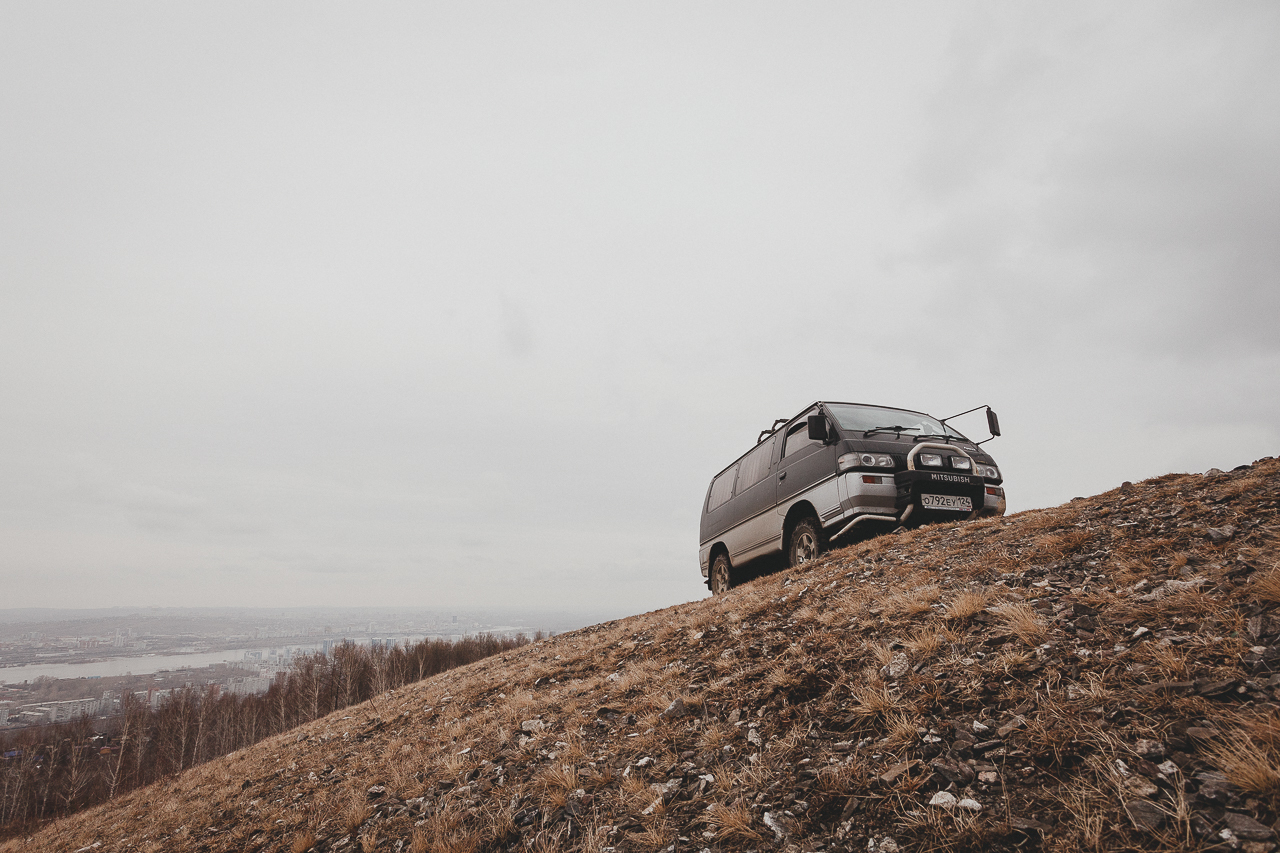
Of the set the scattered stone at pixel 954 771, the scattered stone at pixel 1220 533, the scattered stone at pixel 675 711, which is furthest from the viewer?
the scattered stone at pixel 675 711

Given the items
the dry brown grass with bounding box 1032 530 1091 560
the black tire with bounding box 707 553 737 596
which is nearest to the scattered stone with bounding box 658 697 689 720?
the dry brown grass with bounding box 1032 530 1091 560

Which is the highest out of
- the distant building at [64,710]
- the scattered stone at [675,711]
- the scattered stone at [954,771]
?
the scattered stone at [954,771]

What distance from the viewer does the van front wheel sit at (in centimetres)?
903

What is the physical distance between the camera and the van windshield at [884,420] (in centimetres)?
895

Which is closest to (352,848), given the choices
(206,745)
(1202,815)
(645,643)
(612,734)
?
(612,734)

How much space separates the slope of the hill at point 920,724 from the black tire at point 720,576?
4637 millimetres

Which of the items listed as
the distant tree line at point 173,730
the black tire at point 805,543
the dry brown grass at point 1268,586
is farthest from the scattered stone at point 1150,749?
the distant tree line at point 173,730

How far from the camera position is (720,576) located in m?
12.8

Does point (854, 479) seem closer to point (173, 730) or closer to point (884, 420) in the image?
point (884, 420)

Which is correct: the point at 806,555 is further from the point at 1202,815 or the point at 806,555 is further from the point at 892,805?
the point at 1202,815

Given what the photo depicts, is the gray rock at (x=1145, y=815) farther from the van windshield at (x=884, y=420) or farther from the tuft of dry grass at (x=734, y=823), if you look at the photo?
the van windshield at (x=884, y=420)

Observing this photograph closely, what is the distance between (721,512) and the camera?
1279cm

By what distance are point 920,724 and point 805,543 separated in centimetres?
627

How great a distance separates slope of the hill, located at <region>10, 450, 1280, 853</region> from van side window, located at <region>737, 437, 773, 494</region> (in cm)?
353
